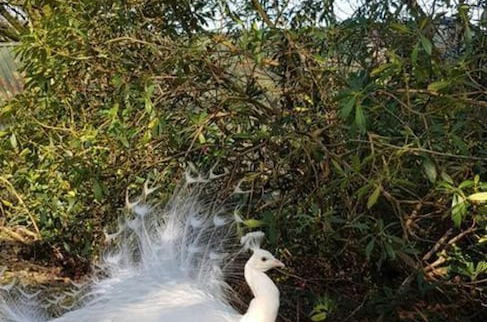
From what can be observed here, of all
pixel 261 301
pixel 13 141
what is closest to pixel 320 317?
pixel 261 301

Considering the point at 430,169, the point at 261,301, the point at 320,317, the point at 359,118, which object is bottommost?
the point at 320,317

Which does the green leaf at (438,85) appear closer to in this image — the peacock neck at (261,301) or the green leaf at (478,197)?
the green leaf at (478,197)

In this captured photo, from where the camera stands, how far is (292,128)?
3693 millimetres

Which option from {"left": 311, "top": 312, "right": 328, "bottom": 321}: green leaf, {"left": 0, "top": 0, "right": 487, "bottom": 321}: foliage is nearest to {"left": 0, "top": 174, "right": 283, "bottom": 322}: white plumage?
{"left": 0, "top": 0, "right": 487, "bottom": 321}: foliage

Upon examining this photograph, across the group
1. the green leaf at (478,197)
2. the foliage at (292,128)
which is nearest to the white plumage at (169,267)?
the foliage at (292,128)

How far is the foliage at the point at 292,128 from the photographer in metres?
2.93

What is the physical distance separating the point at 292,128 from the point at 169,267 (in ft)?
2.95

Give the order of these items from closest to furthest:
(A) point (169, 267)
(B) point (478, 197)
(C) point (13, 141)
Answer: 1. (B) point (478, 197)
2. (A) point (169, 267)
3. (C) point (13, 141)

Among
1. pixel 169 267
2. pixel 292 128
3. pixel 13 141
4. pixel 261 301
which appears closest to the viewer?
pixel 261 301

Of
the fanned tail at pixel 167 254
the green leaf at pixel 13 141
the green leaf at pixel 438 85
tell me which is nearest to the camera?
the green leaf at pixel 438 85

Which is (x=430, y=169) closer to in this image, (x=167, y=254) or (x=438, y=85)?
(x=438, y=85)

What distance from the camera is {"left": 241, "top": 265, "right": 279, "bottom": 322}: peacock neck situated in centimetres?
306

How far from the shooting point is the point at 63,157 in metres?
4.05

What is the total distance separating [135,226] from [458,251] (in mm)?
1571
